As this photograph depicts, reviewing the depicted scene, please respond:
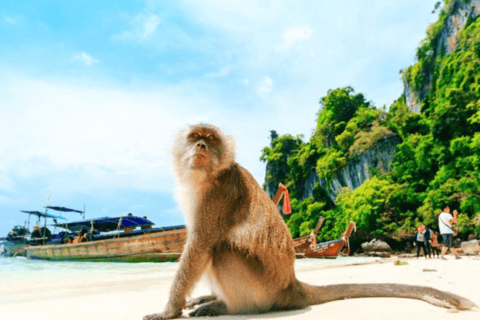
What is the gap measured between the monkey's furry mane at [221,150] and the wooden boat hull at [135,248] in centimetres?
1616

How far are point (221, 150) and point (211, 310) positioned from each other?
1.48 m

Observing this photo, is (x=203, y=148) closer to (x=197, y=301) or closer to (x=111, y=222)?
(x=197, y=301)

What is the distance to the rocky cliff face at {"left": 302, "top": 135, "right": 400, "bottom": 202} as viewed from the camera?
123 feet

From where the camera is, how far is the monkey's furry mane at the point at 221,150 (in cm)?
349

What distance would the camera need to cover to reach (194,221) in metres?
3.31

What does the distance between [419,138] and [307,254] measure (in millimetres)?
16095

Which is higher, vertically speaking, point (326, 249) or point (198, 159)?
point (198, 159)

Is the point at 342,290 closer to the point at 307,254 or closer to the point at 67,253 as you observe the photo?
the point at 307,254

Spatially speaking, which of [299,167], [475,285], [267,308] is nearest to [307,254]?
[475,285]

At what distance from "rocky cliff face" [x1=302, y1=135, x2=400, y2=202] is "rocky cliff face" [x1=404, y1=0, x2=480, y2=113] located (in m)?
4.72

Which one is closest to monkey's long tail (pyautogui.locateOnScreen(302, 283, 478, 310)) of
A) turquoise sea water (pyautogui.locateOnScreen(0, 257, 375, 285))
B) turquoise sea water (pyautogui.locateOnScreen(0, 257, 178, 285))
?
turquoise sea water (pyautogui.locateOnScreen(0, 257, 375, 285))

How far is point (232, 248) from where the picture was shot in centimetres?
318

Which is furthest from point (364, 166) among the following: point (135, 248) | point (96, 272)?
point (96, 272)

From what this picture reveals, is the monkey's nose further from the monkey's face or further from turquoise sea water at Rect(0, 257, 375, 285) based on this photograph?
turquoise sea water at Rect(0, 257, 375, 285)
